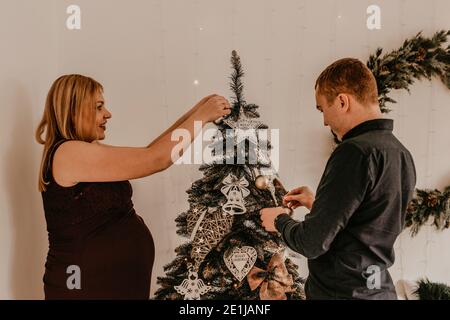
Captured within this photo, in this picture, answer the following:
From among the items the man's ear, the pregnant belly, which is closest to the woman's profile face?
the pregnant belly

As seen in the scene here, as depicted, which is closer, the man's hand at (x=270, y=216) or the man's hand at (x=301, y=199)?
the man's hand at (x=270, y=216)

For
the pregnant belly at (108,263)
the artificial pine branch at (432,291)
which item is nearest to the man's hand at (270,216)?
the pregnant belly at (108,263)

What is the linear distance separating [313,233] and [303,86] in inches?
41.2

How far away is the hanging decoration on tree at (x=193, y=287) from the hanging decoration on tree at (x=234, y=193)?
0.30 meters

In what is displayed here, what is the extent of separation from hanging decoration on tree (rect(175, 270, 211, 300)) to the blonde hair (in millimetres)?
673

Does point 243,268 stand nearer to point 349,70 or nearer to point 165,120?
point 165,120

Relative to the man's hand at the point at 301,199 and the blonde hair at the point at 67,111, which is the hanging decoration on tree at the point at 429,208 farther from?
the blonde hair at the point at 67,111

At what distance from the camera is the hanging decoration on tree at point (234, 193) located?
5.49 feet

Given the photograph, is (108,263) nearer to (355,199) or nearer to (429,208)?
(355,199)

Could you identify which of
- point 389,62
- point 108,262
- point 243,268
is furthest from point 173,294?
point 389,62

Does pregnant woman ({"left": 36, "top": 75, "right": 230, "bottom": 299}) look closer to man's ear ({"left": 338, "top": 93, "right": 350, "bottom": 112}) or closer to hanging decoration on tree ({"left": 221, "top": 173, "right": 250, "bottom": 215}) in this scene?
hanging decoration on tree ({"left": 221, "top": 173, "right": 250, "bottom": 215})

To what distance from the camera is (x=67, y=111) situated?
1361 millimetres

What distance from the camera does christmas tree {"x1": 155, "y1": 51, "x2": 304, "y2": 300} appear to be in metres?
1.68
